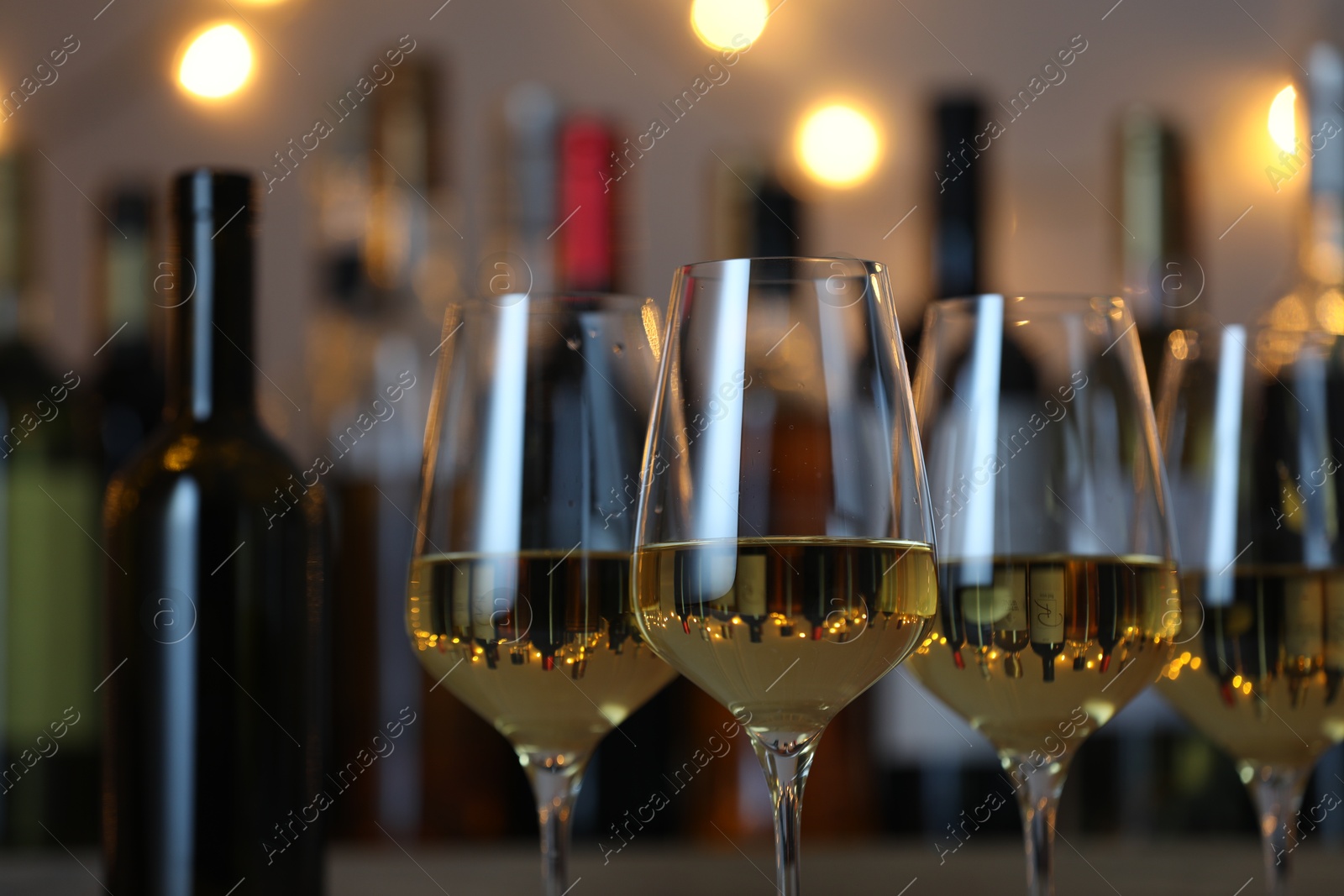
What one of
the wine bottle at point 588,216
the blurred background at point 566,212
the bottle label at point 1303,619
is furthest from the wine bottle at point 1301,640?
the wine bottle at point 588,216

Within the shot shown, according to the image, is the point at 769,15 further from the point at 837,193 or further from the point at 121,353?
the point at 121,353

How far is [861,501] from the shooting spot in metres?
0.53

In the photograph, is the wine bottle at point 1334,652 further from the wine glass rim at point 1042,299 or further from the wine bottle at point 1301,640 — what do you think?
the wine glass rim at point 1042,299

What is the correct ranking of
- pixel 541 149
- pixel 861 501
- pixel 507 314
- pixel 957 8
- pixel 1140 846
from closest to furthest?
pixel 861 501
pixel 507 314
pixel 1140 846
pixel 541 149
pixel 957 8

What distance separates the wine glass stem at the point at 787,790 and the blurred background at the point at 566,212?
17.3 inches

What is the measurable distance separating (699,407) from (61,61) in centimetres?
98

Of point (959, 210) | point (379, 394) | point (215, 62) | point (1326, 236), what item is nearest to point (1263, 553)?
point (959, 210)

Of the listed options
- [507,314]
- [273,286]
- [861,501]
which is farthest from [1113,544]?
[273,286]

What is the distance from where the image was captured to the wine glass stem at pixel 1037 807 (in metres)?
0.59

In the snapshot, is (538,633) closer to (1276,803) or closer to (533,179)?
(1276,803)

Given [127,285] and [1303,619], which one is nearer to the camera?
[1303,619]

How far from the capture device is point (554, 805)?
63 cm

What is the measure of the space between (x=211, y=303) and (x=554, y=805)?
0.82 ft

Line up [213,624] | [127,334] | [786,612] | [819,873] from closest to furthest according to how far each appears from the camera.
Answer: [786,612]
[213,624]
[819,873]
[127,334]
